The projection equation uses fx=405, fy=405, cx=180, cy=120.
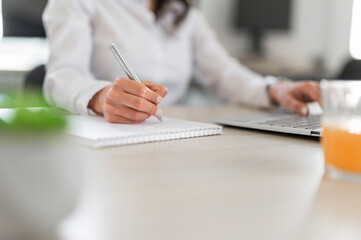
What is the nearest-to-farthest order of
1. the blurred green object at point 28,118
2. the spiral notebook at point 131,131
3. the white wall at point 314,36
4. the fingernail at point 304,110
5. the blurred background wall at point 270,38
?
1. the blurred green object at point 28,118
2. the spiral notebook at point 131,131
3. the fingernail at point 304,110
4. the blurred background wall at point 270,38
5. the white wall at point 314,36

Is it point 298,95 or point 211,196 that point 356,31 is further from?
point 211,196

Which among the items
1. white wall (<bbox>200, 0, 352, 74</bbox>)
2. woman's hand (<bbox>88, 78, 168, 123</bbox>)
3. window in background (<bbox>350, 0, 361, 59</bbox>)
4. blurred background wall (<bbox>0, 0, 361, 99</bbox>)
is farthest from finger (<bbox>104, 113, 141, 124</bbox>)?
window in background (<bbox>350, 0, 361, 59</bbox>)

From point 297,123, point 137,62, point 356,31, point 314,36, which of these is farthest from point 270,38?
point 297,123

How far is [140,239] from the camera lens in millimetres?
260

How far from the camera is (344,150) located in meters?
0.42

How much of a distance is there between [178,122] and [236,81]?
70 centimetres

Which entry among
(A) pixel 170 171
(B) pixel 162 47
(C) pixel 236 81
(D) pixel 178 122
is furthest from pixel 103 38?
(A) pixel 170 171

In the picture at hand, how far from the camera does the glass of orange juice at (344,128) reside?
413 millimetres

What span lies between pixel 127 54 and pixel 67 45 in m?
0.22

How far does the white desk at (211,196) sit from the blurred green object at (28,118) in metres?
0.08

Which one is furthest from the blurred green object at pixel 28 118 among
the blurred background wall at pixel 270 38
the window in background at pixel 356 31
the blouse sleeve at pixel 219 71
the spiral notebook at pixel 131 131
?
the window in background at pixel 356 31

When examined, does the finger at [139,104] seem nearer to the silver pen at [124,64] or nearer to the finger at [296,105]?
the silver pen at [124,64]

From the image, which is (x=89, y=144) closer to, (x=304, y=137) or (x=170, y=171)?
(x=170, y=171)

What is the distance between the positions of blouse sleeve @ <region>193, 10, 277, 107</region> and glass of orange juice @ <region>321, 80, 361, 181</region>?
2.68ft
